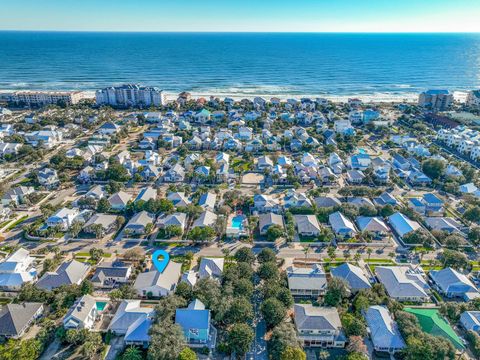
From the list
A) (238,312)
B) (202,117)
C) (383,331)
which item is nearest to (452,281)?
(383,331)

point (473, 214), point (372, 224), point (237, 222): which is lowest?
point (237, 222)

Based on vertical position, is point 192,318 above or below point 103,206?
below

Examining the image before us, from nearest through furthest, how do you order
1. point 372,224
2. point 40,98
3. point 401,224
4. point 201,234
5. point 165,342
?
1. point 165,342
2. point 201,234
3. point 372,224
4. point 401,224
5. point 40,98

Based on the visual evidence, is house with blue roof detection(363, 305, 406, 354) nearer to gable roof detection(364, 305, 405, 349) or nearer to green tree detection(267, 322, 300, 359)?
gable roof detection(364, 305, 405, 349)

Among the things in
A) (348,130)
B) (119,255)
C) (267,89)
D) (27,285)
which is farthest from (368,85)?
(27,285)

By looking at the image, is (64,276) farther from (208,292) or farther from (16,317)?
(208,292)

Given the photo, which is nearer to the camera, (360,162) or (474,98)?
(360,162)

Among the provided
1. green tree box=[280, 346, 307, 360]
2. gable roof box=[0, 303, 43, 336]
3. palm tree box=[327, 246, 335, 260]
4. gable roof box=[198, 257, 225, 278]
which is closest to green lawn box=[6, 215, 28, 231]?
gable roof box=[0, 303, 43, 336]

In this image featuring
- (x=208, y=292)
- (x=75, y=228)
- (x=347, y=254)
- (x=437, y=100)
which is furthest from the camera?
(x=437, y=100)

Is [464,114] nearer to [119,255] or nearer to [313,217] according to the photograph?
[313,217]
